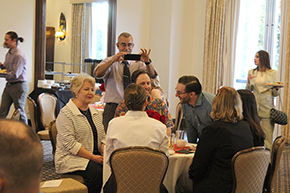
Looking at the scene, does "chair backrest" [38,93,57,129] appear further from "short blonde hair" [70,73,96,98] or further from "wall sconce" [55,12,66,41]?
"wall sconce" [55,12,66,41]

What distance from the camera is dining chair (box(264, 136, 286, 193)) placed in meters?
2.60

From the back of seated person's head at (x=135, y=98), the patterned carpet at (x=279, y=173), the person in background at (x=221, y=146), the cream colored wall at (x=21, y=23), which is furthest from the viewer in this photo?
the cream colored wall at (x=21, y=23)

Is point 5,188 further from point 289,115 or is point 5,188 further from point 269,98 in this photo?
point 289,115

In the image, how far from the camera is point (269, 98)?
5094mm

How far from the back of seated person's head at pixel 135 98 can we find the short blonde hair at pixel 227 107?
1.83 feet

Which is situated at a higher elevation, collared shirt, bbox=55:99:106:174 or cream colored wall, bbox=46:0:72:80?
cream colored wall, bbox=46:0:72:80

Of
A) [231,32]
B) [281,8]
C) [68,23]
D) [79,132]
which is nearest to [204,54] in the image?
[231,32]

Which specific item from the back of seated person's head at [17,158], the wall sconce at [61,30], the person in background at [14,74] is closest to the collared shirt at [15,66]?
the person in background at [14,74]

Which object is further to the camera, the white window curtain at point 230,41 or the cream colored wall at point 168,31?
the cream colored wall at point 168,31

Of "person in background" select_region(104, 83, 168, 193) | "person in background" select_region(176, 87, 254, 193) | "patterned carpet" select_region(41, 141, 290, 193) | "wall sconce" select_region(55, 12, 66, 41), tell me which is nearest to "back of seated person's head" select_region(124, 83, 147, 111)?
"person in background" select_region(104, 83, 168, 193)

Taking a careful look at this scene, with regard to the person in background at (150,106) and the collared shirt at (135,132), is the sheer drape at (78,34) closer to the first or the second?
the person in background at (150,106)

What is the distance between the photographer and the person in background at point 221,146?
2.23 metres

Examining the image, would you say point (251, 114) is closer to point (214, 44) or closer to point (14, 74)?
point (14, 74)

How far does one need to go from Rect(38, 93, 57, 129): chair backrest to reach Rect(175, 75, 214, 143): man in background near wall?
2532 mm
